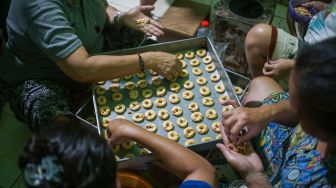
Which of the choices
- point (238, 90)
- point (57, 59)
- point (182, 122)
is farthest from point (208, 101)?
point (57, 59)

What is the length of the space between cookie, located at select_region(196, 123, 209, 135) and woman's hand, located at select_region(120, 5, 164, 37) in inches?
22.5

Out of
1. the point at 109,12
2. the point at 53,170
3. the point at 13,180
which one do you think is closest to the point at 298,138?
the point at 53,170

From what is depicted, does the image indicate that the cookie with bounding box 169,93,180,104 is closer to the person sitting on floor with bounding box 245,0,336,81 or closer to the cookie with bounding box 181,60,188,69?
the cookie with bounding box 181,60,188,69

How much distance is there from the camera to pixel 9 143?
6.86ft

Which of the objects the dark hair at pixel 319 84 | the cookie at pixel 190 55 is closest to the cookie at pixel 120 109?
the cookie at pixel 190 55

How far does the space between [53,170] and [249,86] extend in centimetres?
117

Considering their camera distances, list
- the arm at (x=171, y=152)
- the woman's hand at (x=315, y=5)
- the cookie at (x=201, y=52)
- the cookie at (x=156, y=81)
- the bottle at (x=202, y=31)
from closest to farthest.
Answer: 1. the arm at (x=171, y=152)
2. the cookie at (x=156, y=81)
3. the cookie at (x=201, y=52)
4. the woman's hand at (x=315, y=5)
5. the bottle at (x=202, y=31)

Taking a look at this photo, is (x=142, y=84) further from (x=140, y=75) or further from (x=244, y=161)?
(x=244, y=161)

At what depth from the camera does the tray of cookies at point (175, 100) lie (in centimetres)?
158

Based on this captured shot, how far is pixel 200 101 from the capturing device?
169 cm

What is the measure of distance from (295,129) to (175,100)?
54cm

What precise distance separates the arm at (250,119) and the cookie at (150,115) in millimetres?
336

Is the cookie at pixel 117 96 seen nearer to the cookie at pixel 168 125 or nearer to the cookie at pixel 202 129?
the cookie at pixel 168 125

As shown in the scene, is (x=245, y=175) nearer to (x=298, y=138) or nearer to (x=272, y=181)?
(x=272, y=181)
